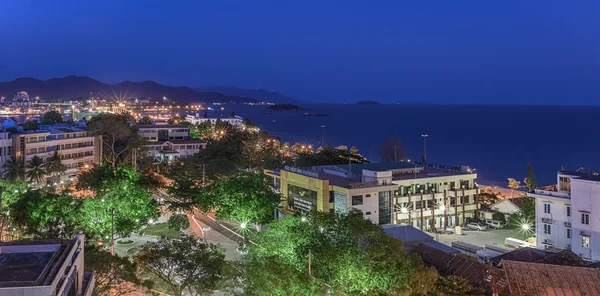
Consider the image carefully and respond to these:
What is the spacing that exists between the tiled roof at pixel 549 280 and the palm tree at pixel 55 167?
3434 centimetres

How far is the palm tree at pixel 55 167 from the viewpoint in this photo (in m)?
37.0

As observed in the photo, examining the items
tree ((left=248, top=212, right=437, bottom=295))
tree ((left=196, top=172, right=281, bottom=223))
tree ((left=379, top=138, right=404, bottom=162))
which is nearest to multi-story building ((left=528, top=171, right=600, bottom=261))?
tree ((left=248, top=212, right=437, bottom=295))

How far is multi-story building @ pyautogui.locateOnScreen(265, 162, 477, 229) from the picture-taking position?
2761 cm

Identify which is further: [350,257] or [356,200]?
[356,200]

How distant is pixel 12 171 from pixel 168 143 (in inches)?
928

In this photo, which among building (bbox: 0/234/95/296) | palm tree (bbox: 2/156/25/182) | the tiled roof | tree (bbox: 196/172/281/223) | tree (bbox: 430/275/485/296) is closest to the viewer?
building (bbox: 0/234/95/296)

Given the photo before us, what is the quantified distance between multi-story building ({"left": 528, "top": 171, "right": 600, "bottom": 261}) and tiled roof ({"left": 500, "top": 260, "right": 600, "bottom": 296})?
1040 cm

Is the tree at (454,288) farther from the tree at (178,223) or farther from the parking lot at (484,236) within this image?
the tree at (178,223)

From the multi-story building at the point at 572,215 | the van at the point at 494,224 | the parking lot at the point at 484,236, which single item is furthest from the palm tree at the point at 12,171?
the multi-story building at the point at 572,215

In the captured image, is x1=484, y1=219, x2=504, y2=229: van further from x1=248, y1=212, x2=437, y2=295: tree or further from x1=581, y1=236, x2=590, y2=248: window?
x1=248, y1=212, x2=437, y2=295: tree

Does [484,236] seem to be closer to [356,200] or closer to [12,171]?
[356,200]

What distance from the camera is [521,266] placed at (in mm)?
13570

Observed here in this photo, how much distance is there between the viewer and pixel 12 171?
3256 centimetres

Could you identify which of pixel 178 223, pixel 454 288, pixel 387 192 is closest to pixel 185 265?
pixel 454 288
